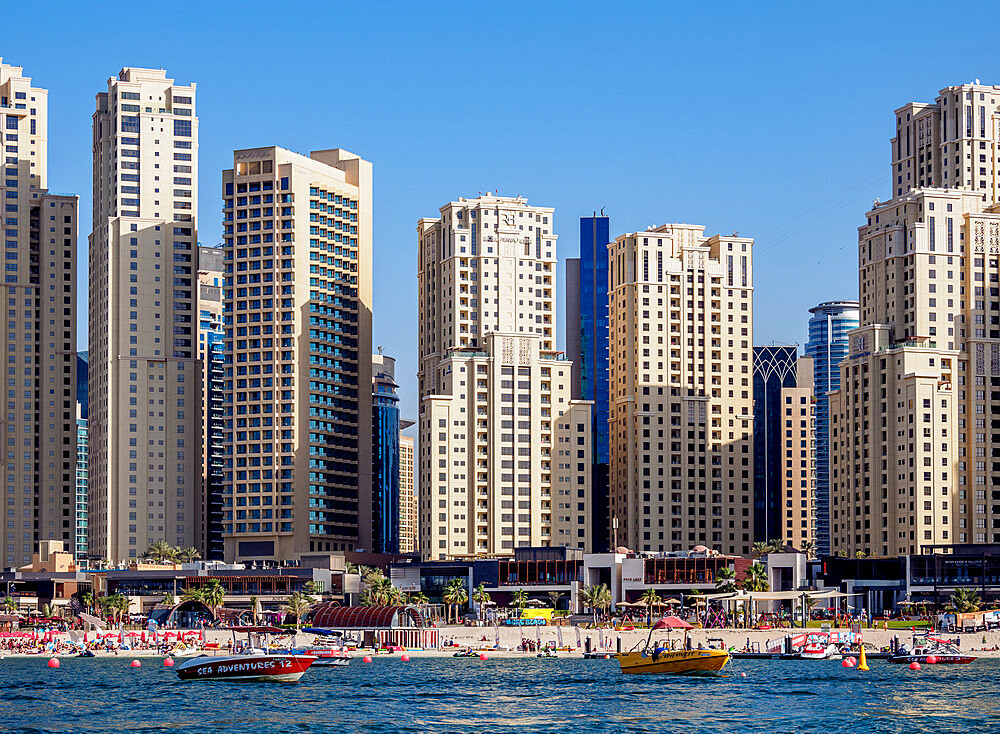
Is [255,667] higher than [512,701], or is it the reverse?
[255,667]

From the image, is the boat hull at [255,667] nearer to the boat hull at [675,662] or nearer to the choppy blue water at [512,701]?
the choppy blue water at [512,701]

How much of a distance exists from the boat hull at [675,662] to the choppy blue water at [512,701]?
48.9 inches

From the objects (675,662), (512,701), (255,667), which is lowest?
(512,701)

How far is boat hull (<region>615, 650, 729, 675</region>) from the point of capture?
153000mm

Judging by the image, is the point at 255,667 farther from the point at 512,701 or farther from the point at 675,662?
the point at 675,662

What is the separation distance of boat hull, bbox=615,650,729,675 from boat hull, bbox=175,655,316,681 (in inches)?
1113

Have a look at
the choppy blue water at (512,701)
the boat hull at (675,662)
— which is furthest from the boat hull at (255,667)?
the boat hull at (675,662)

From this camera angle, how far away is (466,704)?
13150 centimetres

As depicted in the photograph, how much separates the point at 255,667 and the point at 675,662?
1409 inches

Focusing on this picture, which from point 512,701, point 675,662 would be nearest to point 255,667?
point 512,701

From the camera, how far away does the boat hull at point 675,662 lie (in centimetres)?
15300

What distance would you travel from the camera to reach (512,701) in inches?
5285

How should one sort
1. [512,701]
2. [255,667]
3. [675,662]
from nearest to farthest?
[512,701] < [255,667] < [675,662]

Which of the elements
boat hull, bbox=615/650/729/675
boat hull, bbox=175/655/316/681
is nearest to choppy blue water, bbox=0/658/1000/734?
boat hull, bbox=175/655/316/681
